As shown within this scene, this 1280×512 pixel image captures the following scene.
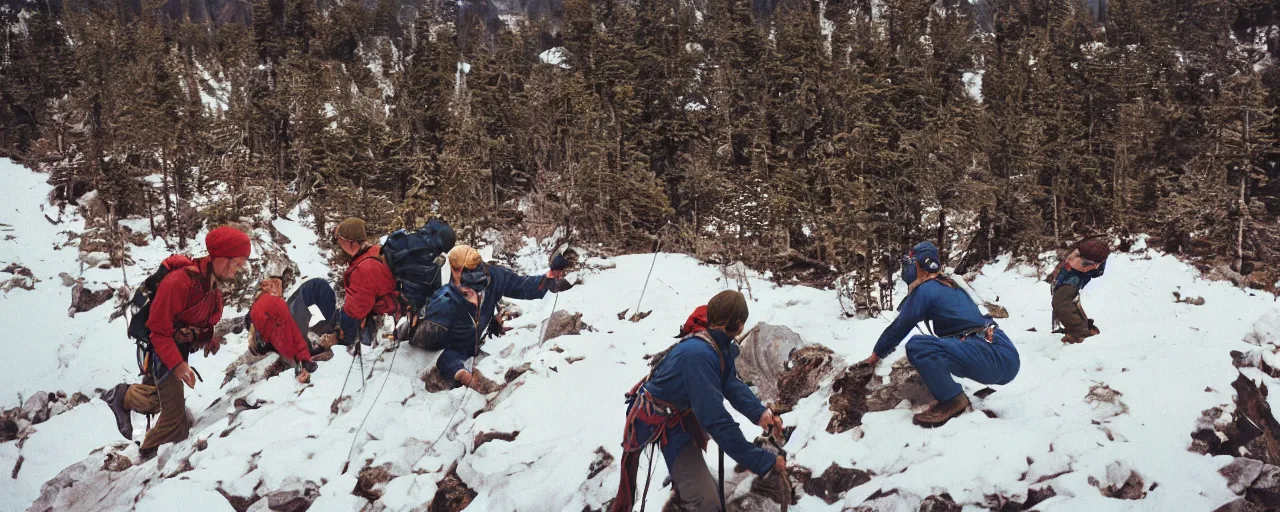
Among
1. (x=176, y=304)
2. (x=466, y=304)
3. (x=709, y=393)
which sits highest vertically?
(x=176, y=304)

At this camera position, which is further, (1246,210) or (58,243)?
(58,243)

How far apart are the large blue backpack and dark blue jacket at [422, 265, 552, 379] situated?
14.4 inches

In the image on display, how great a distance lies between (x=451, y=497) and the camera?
200 inches

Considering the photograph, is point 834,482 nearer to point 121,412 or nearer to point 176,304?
point 176,304

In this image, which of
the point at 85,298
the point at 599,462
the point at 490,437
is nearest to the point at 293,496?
the point at 490,437

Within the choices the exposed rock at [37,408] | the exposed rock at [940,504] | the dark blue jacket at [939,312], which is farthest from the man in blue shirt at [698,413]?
the exposed rock at [37,408]

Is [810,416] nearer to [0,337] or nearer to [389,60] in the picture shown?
[0,337]

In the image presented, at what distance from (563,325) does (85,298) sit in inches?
627

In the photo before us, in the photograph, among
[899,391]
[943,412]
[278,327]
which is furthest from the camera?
[278,327]

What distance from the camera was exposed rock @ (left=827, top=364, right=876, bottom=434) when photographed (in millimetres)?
4848

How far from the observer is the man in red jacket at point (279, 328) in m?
6.74

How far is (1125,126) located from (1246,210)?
353 inches

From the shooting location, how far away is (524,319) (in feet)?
28.6

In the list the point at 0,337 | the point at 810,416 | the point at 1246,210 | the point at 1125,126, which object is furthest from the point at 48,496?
the point at 1125,126
